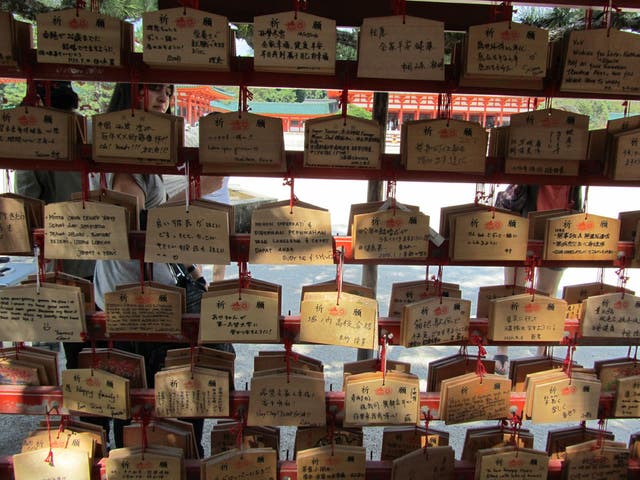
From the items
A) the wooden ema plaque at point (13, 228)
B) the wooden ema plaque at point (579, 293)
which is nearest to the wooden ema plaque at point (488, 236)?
the wooden ema plaque at point (579, 293)

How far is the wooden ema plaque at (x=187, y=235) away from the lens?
114 cm

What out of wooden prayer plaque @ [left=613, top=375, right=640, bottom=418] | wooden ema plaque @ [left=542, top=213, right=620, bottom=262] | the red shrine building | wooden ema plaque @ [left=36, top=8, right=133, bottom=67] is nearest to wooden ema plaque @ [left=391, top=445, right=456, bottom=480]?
wooden prayer plaque @ [left=613, top=375, right=640, bottom=418]

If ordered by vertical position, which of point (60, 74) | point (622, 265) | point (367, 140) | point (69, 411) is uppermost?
point (60, 74)

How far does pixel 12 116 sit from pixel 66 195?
91cm

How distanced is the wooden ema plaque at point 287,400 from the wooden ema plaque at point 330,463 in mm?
82

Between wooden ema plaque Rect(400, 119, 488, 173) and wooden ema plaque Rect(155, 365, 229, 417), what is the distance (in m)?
0.68

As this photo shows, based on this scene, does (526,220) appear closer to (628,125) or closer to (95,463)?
(628,125)

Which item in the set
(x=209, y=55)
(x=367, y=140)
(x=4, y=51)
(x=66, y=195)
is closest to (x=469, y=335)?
(x=367, y=140)

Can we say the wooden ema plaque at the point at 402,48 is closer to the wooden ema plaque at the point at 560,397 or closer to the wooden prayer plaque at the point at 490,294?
the wooden prayer plaque at the point at 490,294

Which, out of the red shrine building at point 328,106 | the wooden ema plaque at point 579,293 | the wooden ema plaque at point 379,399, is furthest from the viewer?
the red shrine building at point 328,106

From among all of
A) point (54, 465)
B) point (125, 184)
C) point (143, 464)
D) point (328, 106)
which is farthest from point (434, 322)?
point (328, 106)

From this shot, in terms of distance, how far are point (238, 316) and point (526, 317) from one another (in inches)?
26.5

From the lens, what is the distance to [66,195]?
1.98 m

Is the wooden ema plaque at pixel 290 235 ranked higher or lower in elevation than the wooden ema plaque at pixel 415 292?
higher
